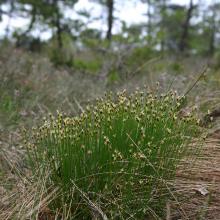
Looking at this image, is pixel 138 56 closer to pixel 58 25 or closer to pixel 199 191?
pixel 58 25

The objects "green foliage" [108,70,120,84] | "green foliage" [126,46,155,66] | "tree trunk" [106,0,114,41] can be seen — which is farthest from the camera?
"tree trunk" [106,0,114,41]

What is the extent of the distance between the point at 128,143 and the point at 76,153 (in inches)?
12.3

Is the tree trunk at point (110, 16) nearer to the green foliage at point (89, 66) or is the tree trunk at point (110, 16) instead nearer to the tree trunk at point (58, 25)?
the tree trunk at point (58, 25)

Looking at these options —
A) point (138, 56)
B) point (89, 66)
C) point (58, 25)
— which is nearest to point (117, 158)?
point (138, 56)

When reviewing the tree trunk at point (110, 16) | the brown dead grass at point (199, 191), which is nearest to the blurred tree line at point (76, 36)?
the tree trunk at point (110, 16)

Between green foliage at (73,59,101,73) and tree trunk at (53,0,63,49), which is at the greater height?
tree trunk at (53,0,63,49)

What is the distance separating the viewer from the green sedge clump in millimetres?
2748

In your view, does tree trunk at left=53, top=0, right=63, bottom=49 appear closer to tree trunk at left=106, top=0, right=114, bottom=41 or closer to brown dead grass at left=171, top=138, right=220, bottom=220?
tree trunk at left=106, top=0, right=114, bottom=41

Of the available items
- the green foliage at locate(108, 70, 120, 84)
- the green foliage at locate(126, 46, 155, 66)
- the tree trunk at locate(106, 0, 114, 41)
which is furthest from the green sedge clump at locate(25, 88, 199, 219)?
the tree trunk at locate(106, 0, 114, 41)

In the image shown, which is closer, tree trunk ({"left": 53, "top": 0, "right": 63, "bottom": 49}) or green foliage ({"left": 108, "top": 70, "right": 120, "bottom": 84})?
green foliage ({"left": 108, "top": 70, "right": 120, "bottom": 84})

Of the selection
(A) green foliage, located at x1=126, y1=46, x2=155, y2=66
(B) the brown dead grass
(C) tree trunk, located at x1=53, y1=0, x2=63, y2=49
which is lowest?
(B) the brown dead grass

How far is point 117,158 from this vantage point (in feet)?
9.18

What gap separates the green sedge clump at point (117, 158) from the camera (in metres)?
2.75

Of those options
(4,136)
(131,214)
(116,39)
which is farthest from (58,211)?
(116,39)
